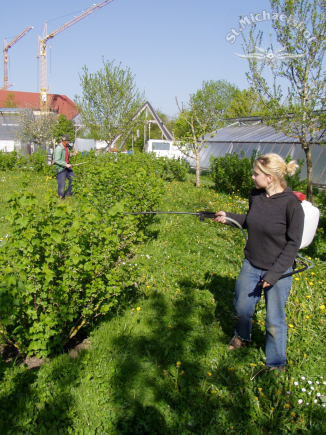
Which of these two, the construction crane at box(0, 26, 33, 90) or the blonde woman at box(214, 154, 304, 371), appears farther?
the construction crane at box(0, 26, 33, 90)

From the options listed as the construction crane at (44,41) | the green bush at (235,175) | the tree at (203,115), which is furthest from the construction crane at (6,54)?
the green bush at (235,175)

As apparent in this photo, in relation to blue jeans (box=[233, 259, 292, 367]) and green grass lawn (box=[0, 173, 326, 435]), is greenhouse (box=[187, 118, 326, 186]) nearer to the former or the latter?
green grass lawn (box=[0, 173, 326, 435])

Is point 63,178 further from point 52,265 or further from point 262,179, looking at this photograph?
point 262,179

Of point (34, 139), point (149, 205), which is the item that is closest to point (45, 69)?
point (34, 139)

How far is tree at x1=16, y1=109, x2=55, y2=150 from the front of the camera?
122ft

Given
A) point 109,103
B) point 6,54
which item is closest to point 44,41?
point 6,54

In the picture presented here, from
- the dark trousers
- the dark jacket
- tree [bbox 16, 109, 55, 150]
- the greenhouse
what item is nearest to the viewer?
the dark jacket

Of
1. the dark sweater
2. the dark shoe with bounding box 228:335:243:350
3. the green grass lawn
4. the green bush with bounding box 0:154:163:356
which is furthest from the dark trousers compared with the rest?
the dark sweater

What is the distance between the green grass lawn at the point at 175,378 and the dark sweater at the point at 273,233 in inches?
33.6

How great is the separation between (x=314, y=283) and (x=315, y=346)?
149cm

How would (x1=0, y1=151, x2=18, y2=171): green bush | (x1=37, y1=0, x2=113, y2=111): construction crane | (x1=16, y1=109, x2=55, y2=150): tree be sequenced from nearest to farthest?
(x1=0, y1=151, x2=18, y2=171): green bush < (x1=16, y1=109, x2=55, y2=150): tree < (x1=37, y1=0, x2=113, y2=111): construction crane

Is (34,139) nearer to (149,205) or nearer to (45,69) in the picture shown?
(149,205)

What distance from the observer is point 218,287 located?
4.32 meters

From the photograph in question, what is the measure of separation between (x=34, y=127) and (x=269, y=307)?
128 feet
